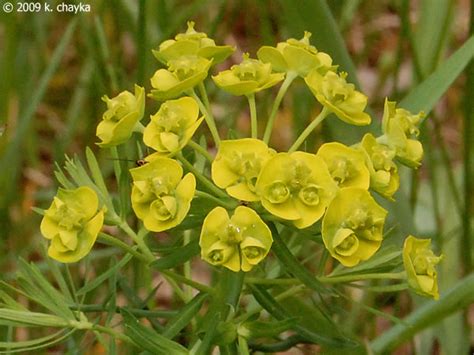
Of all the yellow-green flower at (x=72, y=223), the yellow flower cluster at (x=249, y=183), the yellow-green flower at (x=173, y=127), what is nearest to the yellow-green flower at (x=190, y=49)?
the yellow flower cluster at (x=249, y=183)

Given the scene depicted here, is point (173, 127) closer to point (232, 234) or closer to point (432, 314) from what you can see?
point (232, 234)

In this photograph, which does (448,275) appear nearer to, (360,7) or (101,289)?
(101,289)

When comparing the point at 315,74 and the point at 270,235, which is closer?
the point at 270,235

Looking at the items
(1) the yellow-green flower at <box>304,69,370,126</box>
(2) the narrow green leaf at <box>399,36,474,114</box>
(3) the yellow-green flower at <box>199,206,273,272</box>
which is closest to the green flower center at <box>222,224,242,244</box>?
(3) the yellow-green flower at <box>199,206,273,272</box>

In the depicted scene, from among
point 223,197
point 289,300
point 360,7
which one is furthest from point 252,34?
point 223,197

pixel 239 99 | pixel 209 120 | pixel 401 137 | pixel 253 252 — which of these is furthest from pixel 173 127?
pixel 239 99

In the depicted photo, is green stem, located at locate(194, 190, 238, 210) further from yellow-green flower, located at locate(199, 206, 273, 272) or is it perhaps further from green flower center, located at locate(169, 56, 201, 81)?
green flower center, located at locate(169, 56, 201, 81)

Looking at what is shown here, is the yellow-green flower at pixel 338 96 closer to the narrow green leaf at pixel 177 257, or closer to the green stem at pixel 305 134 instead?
the green stem at pixel 305 134
